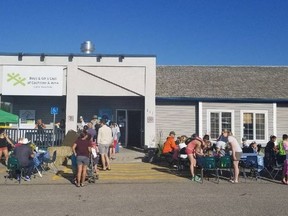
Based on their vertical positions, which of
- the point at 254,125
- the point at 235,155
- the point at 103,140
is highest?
the point at 254,125

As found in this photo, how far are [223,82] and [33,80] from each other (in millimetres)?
10143

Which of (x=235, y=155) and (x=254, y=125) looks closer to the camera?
(x=235, y=155)

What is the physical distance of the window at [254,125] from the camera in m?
18.8

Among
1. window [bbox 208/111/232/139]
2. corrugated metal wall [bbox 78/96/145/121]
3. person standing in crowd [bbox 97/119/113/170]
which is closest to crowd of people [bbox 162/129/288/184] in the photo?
person standing in crowd [bbox 97/119/113/170]

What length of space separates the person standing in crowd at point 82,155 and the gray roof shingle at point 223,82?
892 centimetres

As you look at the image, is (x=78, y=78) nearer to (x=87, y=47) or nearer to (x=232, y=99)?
(x=87, y=47)

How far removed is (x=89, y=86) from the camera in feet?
57.0

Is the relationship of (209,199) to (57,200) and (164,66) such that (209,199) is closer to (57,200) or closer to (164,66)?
(57,200)

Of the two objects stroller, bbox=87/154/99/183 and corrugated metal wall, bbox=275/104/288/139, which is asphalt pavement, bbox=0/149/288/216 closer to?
stroller, bbox=87/154/99/183

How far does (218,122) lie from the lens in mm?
18703

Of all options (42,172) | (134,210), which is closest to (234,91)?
(42,172)

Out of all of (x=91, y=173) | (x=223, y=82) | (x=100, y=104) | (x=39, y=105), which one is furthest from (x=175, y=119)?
(x=91, y=173)

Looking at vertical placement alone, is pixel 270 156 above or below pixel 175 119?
below

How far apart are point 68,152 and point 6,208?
6343 millimetres
